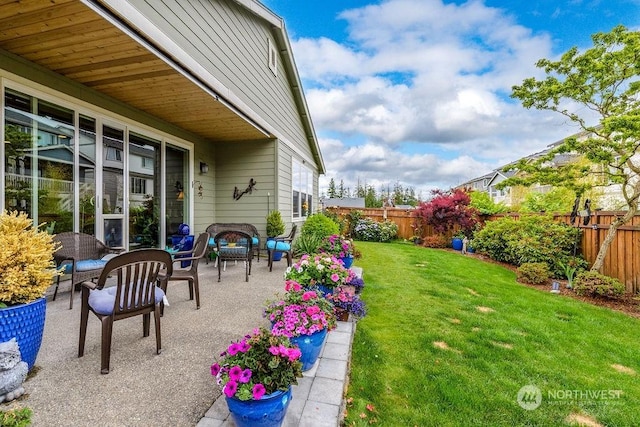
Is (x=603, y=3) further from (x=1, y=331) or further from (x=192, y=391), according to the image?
(x=1, y=331)

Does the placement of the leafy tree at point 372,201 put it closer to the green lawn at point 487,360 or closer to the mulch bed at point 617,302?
the mulch bed at point 617,302

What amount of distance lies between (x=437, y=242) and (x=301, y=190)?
5.60 meters

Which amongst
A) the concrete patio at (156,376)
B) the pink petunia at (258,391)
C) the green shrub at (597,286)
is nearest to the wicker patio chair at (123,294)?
the concrete patio at (156,376)

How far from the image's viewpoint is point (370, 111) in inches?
635

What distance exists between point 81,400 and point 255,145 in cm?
603

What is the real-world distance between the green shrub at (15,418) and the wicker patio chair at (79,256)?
7.44 feet

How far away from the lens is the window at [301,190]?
340 inches

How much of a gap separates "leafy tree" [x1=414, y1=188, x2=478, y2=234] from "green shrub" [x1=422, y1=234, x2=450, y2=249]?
0.25 m

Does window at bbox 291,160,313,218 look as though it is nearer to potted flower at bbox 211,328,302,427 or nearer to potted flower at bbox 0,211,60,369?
potted flower at bbox 0,211,60,369

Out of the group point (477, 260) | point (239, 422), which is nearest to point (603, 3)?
point (477, 260)

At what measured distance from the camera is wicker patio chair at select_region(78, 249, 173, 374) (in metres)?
2.14

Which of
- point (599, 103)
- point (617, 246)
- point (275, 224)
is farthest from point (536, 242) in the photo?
point (275, 224)

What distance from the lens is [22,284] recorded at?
2.02 meters

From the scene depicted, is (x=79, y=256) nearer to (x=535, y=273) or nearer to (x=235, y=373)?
(x=235, y=373)
